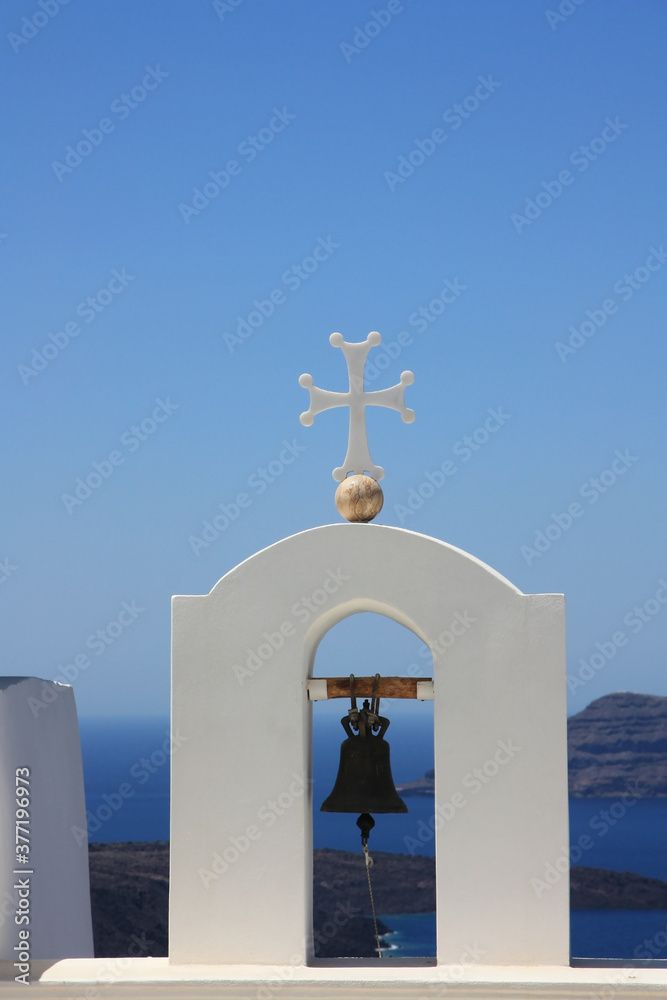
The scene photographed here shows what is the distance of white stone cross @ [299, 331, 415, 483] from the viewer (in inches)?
230

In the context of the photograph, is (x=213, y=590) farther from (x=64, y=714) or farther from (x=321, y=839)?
(x=321, y=839)

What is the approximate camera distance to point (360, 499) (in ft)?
18.6

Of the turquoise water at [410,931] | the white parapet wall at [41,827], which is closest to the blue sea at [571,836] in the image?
the turquoise water at [410,931]

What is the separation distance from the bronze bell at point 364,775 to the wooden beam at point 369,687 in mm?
248

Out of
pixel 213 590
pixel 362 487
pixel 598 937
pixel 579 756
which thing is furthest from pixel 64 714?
pixel 579 756

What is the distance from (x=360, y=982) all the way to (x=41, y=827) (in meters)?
2.44

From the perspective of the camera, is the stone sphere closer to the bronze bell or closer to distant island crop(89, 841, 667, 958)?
the bronze bell

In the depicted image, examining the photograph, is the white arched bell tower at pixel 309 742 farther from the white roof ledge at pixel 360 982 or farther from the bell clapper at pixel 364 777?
the bell clapper at pixel 364 777

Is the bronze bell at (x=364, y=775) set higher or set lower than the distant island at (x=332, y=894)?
higher

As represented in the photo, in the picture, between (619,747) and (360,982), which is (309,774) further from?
(619,747)

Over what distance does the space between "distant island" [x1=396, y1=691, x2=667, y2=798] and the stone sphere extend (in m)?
35.0

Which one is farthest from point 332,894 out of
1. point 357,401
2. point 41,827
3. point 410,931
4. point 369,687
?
point 357,401

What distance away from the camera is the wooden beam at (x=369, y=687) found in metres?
5.67

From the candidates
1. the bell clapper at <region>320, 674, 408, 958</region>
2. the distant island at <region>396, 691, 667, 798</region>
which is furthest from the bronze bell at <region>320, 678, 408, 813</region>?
the distant island at <region>396, 691, 667, 798</region>
